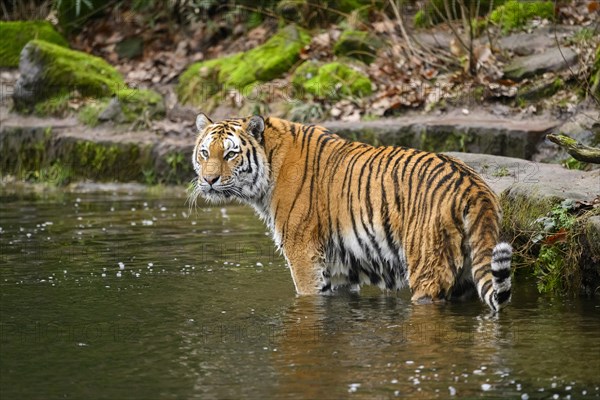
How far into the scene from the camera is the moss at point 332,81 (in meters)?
15.7

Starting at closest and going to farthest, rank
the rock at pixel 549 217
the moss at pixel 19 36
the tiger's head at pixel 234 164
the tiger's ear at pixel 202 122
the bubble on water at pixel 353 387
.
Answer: the bubble on water at pixel 353 387 < the rock at pixel 549 217 < the tiger's head at pixel 234 164 < the tiger's ear at pixel 202 122 < the moss at pixel 19 36

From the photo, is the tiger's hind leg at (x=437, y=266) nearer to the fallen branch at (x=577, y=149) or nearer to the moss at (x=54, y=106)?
the fallen branch at (x=577, y=149)

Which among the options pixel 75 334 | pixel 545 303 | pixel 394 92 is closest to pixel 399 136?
pixel 394 92

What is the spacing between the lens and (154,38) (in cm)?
2000

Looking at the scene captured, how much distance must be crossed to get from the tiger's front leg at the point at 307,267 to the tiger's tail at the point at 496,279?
1.41 meters

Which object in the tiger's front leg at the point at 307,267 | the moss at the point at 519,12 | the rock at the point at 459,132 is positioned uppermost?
the moss at the point at 519,12

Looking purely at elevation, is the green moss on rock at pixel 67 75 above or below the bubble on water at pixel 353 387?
above

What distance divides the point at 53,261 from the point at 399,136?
216 inches

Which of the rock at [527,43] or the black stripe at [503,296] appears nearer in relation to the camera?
the black stripe at [503,296]

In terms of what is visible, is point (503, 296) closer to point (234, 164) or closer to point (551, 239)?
point (551, 239)

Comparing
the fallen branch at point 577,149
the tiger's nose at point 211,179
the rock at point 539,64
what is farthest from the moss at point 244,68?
the fallen branch at point 577,149

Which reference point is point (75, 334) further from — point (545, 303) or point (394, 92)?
point (394, 92)

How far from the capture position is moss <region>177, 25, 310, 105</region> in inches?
658

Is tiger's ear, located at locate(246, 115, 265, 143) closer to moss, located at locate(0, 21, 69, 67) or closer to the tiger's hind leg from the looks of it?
the tiger's hind leg
